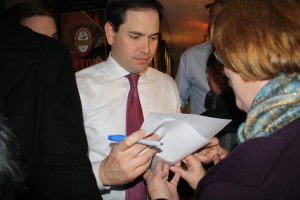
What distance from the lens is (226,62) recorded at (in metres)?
0.94

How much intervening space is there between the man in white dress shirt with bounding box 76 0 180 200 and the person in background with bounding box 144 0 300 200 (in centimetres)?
75

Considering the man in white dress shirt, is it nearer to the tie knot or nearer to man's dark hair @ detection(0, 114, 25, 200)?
the tie knot

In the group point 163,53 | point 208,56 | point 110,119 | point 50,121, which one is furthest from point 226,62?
point 163,53

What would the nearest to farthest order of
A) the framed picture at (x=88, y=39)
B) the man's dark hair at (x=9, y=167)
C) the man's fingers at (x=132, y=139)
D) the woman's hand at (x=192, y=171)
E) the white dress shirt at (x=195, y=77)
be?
the man's dark hair at (x=9, y=167) < the man's fingers at (x=132, y=139) < the woman's hand at (x=192, y=171) < the white dress shirt at (x=195, y=77) < the framed picture at (x=88, y=39)

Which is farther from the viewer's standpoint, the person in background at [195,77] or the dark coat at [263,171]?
the person in background at [195,77]

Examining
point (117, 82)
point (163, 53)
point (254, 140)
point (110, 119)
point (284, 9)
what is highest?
point (284, 9)

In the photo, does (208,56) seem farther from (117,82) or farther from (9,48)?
(9,48)

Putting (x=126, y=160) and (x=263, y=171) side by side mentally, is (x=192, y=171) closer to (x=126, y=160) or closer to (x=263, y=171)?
(x=126, y=160)

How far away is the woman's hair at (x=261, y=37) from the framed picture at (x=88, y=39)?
3.06 meters

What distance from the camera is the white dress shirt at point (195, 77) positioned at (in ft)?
8.32

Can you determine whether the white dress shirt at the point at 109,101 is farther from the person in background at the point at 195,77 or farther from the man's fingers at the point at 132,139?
the person in background at the point at 195,77

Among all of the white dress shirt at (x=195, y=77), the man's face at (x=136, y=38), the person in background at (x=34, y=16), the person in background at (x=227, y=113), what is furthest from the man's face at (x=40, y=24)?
the person in background at (x=227, y=113)

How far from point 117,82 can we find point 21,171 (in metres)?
1.04

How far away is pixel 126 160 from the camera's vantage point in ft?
3.44
